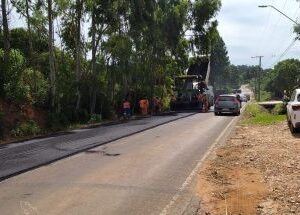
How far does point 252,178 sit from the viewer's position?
37.3 ft

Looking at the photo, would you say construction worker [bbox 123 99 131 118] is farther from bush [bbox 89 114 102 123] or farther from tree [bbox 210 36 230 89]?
tree [bbox 210 36 230 89]

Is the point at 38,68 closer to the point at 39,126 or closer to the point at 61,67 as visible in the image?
the point at 61,67

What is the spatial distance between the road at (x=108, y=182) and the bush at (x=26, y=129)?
7.42 m

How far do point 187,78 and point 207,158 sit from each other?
112 feet

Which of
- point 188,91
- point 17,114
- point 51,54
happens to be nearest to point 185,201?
point 17,114

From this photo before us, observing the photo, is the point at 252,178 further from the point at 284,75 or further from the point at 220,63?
the point at 220,63

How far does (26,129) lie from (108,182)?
47.2 feet

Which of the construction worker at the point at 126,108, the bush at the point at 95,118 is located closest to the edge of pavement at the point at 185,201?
the bush at the point at 95,118

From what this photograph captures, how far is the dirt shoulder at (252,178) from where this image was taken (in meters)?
8.68

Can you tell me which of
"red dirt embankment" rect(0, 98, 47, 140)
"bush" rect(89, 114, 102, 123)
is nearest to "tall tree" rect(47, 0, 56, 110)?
"red dirt embankment" rect(0, 98, 47, 140)

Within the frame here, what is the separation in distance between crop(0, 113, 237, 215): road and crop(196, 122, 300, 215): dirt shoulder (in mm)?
524

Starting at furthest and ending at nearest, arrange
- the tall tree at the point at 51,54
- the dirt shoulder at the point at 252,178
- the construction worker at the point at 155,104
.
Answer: the construction worker at the point at 155,104
the tall tree at the point at 51,54
the dirt shoulder at the point at 252,178

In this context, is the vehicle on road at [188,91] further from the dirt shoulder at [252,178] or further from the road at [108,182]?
the road at [108,182]

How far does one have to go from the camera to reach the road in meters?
8.55
